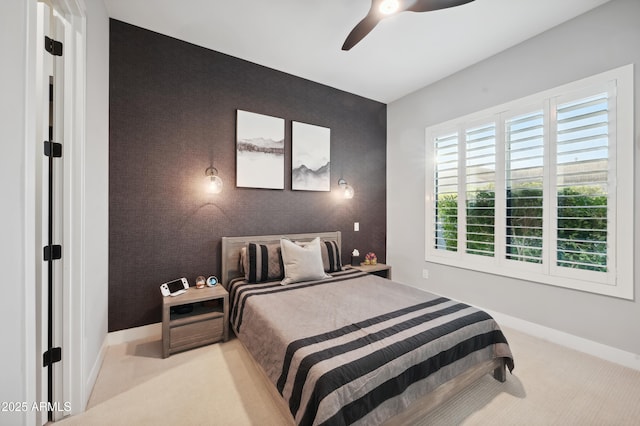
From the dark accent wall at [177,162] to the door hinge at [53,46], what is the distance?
894 mm

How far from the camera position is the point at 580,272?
2.35 meters

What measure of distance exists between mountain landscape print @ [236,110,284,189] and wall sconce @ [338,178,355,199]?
925mm

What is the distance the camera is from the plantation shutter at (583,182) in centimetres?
222

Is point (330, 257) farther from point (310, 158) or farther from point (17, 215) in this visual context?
point (17, 215)

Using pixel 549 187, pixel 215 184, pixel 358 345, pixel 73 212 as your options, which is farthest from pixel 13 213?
pixel 549 187

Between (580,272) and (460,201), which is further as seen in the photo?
(460,201)

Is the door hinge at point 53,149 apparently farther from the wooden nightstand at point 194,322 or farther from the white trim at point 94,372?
the white trim at point 94,372

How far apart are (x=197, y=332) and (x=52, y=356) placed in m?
0.95

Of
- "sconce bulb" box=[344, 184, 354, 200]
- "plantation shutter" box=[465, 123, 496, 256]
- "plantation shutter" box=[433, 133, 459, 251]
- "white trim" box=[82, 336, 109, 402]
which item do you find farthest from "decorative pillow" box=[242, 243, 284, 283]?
"plantation shutter" box=[465, 123, 496, 256]

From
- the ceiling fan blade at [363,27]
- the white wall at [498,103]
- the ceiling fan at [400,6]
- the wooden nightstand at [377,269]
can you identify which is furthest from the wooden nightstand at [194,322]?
the white wall at [498,103]

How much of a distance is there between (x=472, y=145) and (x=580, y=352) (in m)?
2.31

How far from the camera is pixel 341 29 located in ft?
8.23

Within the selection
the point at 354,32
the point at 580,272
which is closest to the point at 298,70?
the point at 354,32

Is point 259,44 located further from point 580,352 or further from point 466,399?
point 580,352
